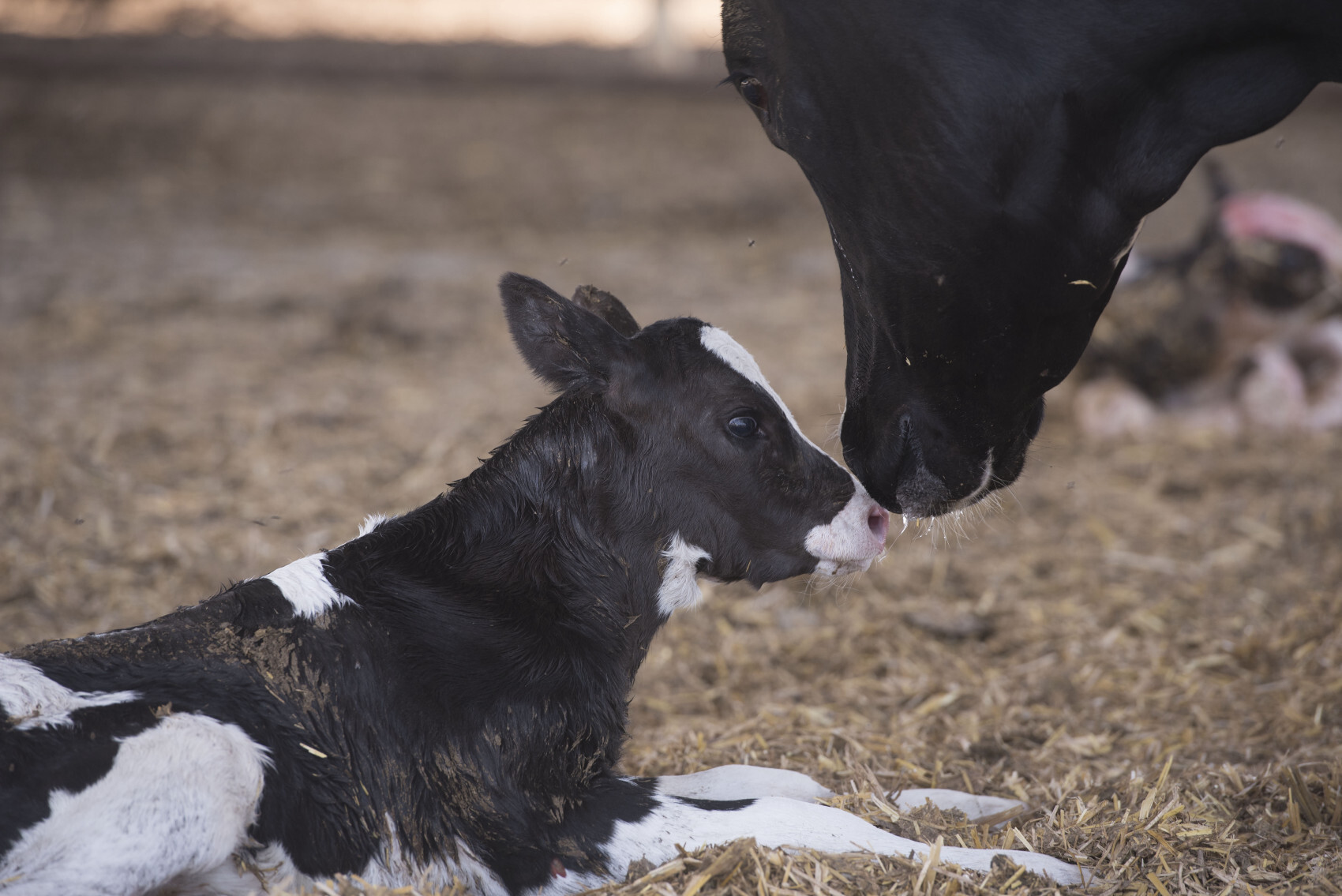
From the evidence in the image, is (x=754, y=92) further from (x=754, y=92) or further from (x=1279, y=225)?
(x=1279, y=225)

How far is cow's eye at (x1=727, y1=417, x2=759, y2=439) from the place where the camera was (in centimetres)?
285

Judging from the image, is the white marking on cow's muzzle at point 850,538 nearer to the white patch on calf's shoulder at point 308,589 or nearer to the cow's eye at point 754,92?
the cow's eye at point 754,92

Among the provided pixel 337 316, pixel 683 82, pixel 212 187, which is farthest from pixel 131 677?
pixel 683 82

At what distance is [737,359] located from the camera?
9.53ft

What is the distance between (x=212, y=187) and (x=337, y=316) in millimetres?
3887

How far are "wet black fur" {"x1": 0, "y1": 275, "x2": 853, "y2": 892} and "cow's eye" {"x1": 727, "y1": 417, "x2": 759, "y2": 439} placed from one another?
0.02 meters

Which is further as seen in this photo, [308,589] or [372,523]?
[372,523]

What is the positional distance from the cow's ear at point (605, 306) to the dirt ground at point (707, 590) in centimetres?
62

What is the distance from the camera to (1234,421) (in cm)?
643

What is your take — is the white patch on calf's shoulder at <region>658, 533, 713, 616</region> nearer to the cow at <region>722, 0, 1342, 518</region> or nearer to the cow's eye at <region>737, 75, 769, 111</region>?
the cow at <region>722, 0, 1342, 518</region>

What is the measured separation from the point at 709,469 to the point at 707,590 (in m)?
1.94

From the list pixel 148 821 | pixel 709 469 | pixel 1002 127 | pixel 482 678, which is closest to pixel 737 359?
pixel 709 469

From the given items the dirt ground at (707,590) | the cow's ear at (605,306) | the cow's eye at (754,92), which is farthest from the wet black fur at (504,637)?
the cow's eye at (754,92)

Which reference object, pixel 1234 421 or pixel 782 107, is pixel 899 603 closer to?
pixel 782 107
